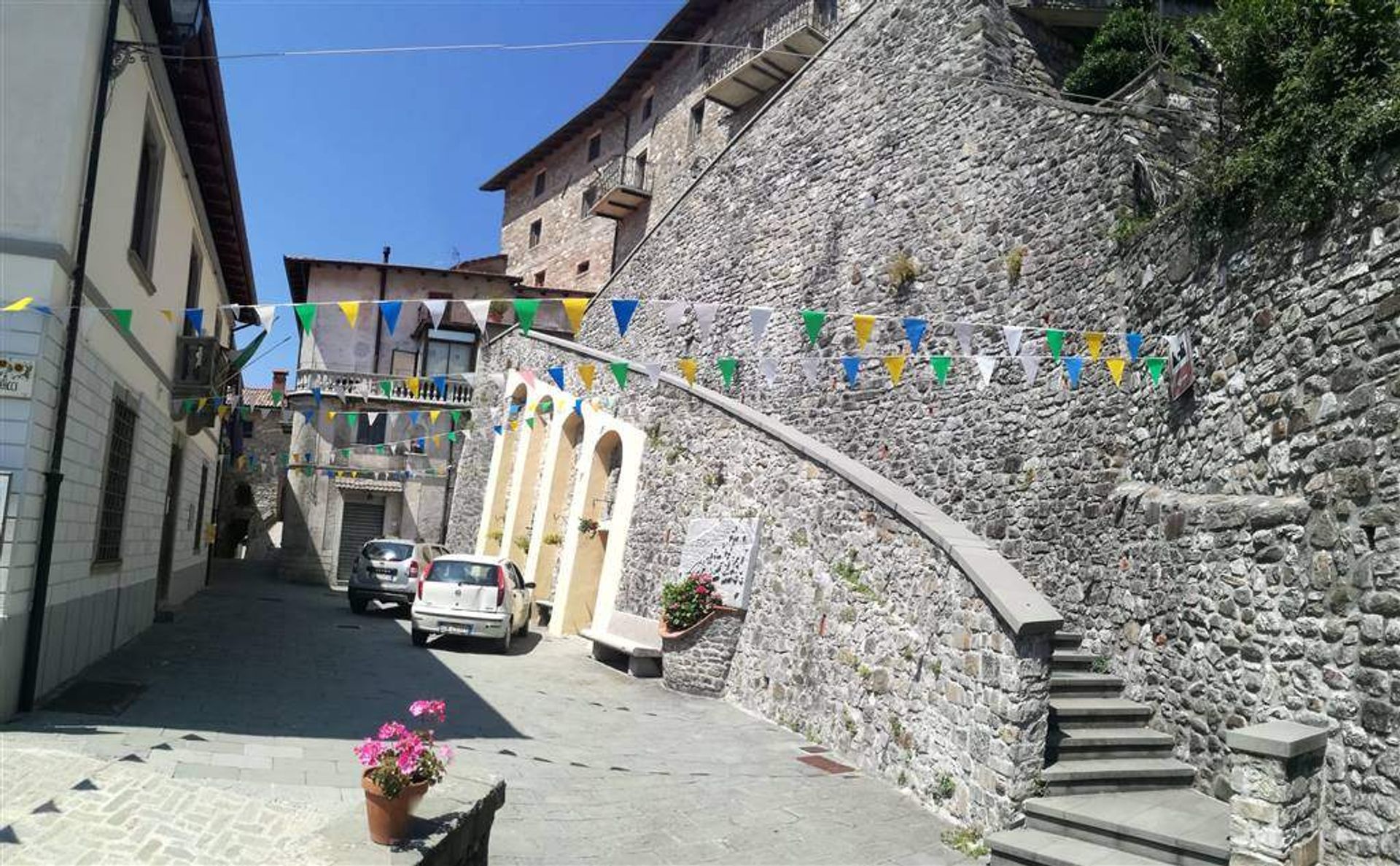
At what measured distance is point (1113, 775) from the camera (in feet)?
21.8

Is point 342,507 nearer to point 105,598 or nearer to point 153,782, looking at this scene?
point 105,598

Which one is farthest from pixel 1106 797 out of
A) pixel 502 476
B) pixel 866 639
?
pixel 502 476

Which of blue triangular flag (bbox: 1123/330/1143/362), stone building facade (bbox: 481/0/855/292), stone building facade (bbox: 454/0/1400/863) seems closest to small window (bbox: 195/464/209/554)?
stone building facade (bbox: 454/0/1400/863)

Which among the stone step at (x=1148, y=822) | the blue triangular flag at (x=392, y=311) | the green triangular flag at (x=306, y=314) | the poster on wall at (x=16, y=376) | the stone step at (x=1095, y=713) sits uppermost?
the blue triangular flag at (x=392, y=311)

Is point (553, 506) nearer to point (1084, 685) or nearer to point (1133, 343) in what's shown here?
point (1133, 343)

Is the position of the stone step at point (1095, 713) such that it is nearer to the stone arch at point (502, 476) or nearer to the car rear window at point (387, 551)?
the car rear window at point (387, 551)

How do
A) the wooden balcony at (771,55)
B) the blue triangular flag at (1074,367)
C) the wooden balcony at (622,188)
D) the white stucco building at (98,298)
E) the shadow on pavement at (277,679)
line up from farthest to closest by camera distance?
the wooden balcony at (622,188)
the wooden balcony at (771,55)
the blue triangular flag at (1074,367)
the shadow on pavement at (277,679)
the white stucco building at (98,298)

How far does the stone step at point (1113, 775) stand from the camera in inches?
258

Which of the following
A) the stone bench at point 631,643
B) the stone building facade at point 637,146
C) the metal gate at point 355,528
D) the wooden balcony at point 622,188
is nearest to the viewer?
the stone bench at point 631,643

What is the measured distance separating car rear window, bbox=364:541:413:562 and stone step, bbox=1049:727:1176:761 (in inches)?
532

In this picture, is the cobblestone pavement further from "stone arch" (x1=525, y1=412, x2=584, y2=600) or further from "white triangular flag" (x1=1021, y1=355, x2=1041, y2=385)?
"stone arch" (x1=525, y1=412, x2=584, y2=600)

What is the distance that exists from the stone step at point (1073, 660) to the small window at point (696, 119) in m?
20.8

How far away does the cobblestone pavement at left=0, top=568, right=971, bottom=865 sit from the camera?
4.39 metres

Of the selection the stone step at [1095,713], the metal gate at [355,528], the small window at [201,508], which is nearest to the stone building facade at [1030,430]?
the stone step at [1095,713]
